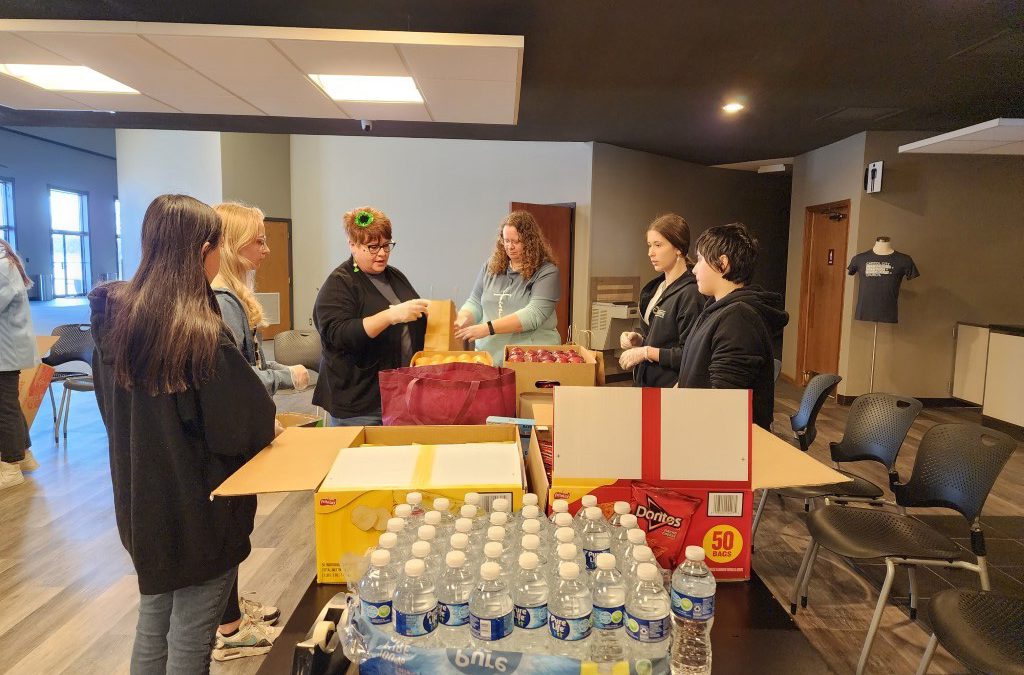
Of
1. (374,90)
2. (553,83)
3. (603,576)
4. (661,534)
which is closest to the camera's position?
(603,576)

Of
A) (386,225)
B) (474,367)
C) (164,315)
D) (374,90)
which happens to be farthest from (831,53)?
(164,315)

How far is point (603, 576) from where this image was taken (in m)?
0.94

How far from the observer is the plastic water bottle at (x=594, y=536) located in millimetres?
1036

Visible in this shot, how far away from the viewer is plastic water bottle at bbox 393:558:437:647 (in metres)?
0.87

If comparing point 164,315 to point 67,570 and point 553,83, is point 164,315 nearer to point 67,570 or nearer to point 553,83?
point 67,570

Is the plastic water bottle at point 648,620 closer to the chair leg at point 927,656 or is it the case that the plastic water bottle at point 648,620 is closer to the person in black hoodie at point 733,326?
the person in black hoodie at point 733,326

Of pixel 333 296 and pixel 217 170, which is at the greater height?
pixel 217 170

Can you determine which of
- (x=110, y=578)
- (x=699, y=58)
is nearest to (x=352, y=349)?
(x=110, y=578)

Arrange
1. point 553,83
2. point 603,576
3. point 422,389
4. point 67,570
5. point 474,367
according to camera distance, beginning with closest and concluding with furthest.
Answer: point 603,576 → point 422,389 → point 474,367 → point 67,570 → point 553,83

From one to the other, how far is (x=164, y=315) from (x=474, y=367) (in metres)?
0.79

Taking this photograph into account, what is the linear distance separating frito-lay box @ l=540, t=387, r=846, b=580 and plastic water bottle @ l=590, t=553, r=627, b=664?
23 cm

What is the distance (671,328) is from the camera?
8.11ft

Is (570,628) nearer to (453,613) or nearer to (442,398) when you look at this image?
(453,613)

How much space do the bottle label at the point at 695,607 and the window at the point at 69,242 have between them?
10619 mm
